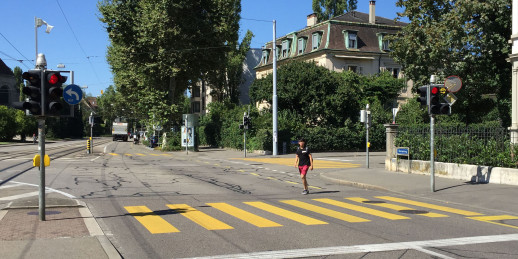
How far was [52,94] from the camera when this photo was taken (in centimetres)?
887

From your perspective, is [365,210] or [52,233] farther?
[365,210]

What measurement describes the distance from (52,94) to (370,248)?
6313 millimetres

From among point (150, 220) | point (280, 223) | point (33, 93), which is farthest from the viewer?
point (150, 220)

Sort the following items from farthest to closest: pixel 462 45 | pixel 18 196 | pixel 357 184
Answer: pixel 462 45
pixel 357 184
pixel 18 196

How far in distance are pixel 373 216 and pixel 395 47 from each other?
21421 mm

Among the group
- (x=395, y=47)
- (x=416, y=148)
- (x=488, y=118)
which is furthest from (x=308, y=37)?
(x=416, y=148)

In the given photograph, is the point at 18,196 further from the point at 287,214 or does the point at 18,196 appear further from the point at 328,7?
the point at 328,7

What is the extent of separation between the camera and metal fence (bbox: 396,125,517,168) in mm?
15766

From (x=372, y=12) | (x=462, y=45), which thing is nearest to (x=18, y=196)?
(x=462, y=45)

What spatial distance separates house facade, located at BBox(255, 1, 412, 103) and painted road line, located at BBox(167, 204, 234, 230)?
40496 millimetres

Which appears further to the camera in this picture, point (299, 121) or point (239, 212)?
point (299, 121)

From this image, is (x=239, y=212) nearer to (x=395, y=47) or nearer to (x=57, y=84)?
(x=57, y=84)

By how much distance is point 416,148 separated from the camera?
1995 cm

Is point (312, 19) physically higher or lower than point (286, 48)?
higher
